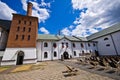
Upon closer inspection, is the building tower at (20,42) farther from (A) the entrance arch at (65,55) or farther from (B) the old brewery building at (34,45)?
A: (A) the entrance arch at (65,55)

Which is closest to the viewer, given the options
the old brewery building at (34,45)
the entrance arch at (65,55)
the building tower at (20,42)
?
the building tower at (20,42)

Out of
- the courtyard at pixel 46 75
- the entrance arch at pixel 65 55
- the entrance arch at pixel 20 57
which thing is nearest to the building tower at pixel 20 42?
the entrance arch at pixel 20 57

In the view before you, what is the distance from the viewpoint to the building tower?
1791 cm

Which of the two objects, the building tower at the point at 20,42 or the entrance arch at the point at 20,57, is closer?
the building tower at the point at 20,42

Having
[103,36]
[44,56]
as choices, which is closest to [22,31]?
[44,56]

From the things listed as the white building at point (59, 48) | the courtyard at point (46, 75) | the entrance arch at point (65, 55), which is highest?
the white building at point (59, 48)

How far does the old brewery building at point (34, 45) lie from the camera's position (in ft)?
61.2

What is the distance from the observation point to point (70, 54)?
27609 mm

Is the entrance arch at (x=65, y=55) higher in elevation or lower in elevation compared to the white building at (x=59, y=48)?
lower

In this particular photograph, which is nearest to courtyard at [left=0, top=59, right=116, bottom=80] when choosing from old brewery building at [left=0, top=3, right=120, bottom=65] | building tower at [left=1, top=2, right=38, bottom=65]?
building tower at [left=1, top=2, right=38, bottom=65]

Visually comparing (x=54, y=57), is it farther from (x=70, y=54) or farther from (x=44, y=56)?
(x=70, y=54)

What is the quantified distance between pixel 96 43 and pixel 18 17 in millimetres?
31684

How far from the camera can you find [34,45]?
20641 millimetres

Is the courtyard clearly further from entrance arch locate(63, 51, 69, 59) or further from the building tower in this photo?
entrance arch locate(63, 51, 69, 59)
